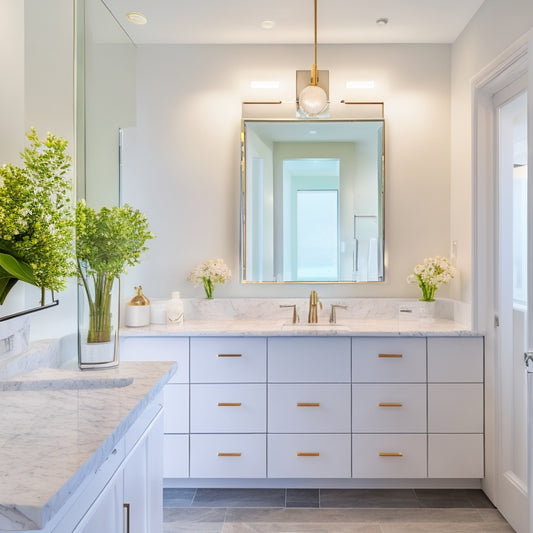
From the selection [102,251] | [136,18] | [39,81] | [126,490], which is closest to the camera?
[126,490]

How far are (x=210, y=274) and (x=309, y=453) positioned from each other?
45.1 inches

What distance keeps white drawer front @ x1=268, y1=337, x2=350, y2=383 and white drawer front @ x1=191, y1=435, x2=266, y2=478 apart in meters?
0.36

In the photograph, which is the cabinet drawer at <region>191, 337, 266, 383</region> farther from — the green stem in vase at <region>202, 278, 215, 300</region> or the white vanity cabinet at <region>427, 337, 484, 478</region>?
the white vanity cabinet at <region>427, 337, 484, 478</region>

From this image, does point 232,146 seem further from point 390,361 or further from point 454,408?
point 454,408

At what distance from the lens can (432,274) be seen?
108 inches

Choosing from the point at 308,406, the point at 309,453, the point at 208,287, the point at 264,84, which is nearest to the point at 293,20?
the point at 264,84

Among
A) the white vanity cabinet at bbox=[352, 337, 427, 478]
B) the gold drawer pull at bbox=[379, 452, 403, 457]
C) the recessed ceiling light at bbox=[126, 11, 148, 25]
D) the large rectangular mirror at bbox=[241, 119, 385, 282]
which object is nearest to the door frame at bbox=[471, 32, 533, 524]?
the white vanity cabinet at bbox=[352, 337, 427, 478]

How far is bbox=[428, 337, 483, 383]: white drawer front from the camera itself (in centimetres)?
247

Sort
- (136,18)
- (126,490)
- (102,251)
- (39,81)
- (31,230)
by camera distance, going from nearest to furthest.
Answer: (126,490)
(31,230)
(102,251)
(39,81)
(136,18)

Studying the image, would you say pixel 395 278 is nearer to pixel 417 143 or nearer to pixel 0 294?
pixel 417 143

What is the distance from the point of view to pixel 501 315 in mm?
2375

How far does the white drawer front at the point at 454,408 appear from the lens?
2.47 m

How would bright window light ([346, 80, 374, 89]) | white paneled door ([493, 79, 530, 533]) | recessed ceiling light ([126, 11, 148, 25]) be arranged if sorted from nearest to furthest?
white paneled door ([493, 79, 530, 533]) → recessed ceiling light ([126, 11, 148, 25]) → bright window light ([346, 80, 374, 89])

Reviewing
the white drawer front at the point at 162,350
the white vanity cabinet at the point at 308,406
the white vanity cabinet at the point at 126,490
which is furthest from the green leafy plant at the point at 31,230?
the white vanity cabinet at the point at 308,406
